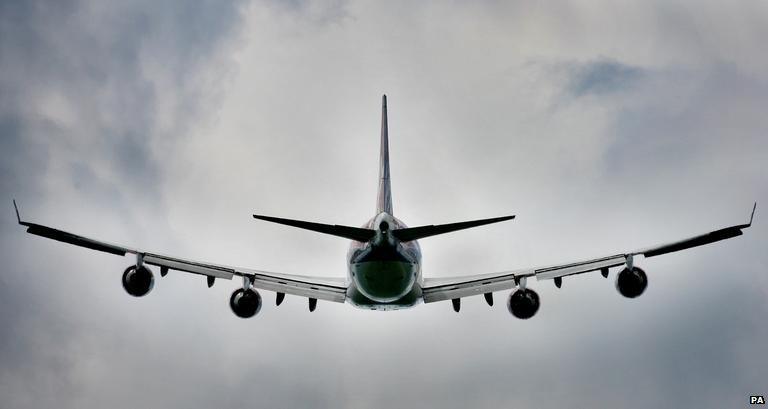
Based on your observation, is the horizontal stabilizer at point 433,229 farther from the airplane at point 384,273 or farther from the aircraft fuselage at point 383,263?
the aircraft fuselage at point 383,263

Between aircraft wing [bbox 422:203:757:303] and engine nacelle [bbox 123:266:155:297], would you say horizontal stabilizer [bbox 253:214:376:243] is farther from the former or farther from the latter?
engine nacelle [bbox 123:266:155:297]

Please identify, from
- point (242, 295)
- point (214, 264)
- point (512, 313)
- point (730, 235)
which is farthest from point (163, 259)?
point (730, 235)

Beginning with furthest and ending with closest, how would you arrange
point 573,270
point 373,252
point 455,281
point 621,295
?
point 455,281 → point 573,270 → point 621,295 → point 373,252

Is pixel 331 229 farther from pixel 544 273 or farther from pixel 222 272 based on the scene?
pixel 544 273

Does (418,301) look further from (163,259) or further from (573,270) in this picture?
(163,259)

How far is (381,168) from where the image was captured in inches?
1414

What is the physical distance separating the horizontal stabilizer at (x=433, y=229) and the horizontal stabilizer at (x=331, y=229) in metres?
1.19

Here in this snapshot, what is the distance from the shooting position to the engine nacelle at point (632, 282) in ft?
81.7

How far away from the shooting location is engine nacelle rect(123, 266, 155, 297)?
25.5 metres

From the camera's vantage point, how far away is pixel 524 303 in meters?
27.9

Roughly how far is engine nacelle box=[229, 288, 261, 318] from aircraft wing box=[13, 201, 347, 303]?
63 cm

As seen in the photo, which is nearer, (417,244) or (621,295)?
(621,295)

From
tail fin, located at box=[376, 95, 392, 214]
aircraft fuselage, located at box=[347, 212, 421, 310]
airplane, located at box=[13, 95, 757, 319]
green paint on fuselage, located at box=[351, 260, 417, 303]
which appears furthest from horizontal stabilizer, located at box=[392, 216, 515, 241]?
tail fin, located at box=[376, 95, 392, 214]

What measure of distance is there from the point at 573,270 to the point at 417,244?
23.4 feet
